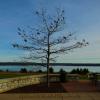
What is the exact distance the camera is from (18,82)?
789 inches

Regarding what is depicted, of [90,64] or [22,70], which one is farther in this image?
[90,64]

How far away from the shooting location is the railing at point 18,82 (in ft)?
57.1

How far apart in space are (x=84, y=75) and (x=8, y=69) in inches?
326

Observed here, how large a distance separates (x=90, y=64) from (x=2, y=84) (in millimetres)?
21041

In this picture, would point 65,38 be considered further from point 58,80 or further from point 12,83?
point 58,80

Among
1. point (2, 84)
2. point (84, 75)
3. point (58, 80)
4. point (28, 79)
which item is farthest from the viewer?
point (84, 75)

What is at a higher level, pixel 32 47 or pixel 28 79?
pixel 32 47

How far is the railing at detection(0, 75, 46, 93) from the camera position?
686 inches

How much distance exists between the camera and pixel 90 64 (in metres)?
37.1
